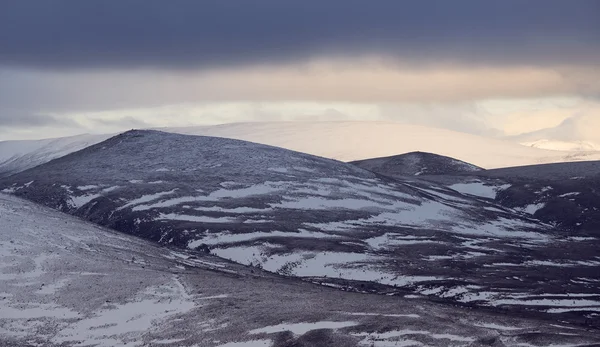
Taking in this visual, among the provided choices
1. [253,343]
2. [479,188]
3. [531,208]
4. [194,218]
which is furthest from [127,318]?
[479,188]

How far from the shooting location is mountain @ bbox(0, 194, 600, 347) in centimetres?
6028

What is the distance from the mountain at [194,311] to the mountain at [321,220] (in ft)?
46.8

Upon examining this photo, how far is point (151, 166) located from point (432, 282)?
73173 mm

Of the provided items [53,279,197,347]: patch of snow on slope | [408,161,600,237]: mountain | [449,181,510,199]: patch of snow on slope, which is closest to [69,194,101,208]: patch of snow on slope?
[53,279,197,347]: patch of snow on slope

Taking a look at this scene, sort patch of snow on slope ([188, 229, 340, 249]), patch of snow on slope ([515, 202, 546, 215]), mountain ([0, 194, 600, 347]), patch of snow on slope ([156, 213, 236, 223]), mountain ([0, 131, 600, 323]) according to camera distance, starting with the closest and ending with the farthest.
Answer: mountain ([0, 194, 600, 347]) → mountain ([0, 131, 600, 323]) → patch of snow on slope ([188, 229, 340, 249]) → patch of snow on slope ([156, 213, 236, 223]) → patch of snow on slope ([515, 202, 546, 215])

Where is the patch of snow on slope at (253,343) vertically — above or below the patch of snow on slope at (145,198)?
below

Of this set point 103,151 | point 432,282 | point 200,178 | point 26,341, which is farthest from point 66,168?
point 26,341

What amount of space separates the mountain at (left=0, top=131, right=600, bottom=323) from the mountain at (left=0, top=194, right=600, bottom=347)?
561 inches

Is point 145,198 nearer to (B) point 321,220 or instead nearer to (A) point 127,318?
(B) point 321,220

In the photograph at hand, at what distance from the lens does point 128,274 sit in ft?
278

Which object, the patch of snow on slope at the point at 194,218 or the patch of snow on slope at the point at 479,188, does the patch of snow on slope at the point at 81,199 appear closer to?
the patch of snow on slope at the point at 194,218

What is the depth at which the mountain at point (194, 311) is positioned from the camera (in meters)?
60.3

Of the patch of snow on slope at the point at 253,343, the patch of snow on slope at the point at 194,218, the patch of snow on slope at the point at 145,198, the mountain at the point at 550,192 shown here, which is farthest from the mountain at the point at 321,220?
the patch of snow on slope at the point at 253,343

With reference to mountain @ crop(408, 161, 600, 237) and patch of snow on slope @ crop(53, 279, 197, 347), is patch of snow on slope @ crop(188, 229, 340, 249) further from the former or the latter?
mountain @ crop(408, 161, 600, 237)
